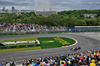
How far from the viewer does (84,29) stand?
49.0 meters

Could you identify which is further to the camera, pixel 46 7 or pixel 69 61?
pixel 46 7

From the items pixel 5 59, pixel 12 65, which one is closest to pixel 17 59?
pixel 5 59

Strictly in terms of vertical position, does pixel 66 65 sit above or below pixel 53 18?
below

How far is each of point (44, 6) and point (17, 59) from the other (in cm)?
5436

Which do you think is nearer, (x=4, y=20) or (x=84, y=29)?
(x=84, y=29)

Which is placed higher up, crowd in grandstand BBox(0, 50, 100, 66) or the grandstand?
the grandstand

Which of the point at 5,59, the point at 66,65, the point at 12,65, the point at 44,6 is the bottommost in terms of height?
the point at 5,59

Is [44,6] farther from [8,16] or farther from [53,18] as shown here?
[8,16]

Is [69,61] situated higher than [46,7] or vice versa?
[46,7]

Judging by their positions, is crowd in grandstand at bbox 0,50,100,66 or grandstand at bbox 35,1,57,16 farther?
grandstand at bbox 35,1,57,16

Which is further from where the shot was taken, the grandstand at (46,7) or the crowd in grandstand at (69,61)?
the grandstand at (46,7)

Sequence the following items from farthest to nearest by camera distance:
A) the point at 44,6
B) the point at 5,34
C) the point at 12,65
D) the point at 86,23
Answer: the point at 44,6, the point at 86,23, the point at 5,34, the point at 12,65

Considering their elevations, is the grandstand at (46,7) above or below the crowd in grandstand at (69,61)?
above

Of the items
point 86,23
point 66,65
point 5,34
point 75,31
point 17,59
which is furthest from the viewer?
point 86,23
